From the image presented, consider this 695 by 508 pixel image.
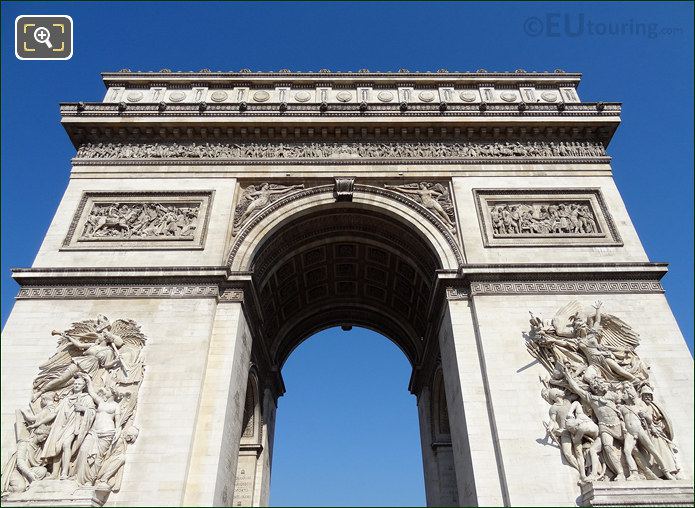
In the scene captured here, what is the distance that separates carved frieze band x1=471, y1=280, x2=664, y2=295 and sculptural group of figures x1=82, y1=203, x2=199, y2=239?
26.5 ft

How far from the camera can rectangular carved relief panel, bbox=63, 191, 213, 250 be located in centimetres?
1361

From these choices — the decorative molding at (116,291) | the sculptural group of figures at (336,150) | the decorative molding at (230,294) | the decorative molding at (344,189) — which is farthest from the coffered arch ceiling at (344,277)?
the sculptural group of figures at (336,150)

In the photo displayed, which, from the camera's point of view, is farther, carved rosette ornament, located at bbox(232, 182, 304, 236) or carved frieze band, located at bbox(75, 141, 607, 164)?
carved frieze band, located at bbox(75, 141, 607, 164)

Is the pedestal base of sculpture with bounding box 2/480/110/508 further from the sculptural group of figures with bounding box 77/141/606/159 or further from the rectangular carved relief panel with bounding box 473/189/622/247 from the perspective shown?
the rectangular carved relief panel with bounding box 473/189/622/247

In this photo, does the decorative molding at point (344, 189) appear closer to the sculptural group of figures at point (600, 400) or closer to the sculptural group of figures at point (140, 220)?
the sculptural group of figures at point (140, 220)

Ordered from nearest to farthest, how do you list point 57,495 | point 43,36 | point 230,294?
point 57,495, point 43,36, point 230,294

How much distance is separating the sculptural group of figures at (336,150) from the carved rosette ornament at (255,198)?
3.69 feet

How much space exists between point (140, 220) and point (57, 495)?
283 inches

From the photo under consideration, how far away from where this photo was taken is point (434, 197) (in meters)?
14.8

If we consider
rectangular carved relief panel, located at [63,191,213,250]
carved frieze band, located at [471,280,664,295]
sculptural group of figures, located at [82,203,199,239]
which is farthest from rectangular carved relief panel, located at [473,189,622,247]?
sculptural group of figures, located at [82,203,199,239]

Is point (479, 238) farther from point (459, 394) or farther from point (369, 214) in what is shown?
point (459, 394)

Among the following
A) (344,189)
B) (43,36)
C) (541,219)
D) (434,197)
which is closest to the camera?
(43,36)

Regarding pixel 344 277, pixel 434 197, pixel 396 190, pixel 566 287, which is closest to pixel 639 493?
pixel 566 287

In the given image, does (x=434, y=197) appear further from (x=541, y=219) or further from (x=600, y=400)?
(x=600, y=400)
